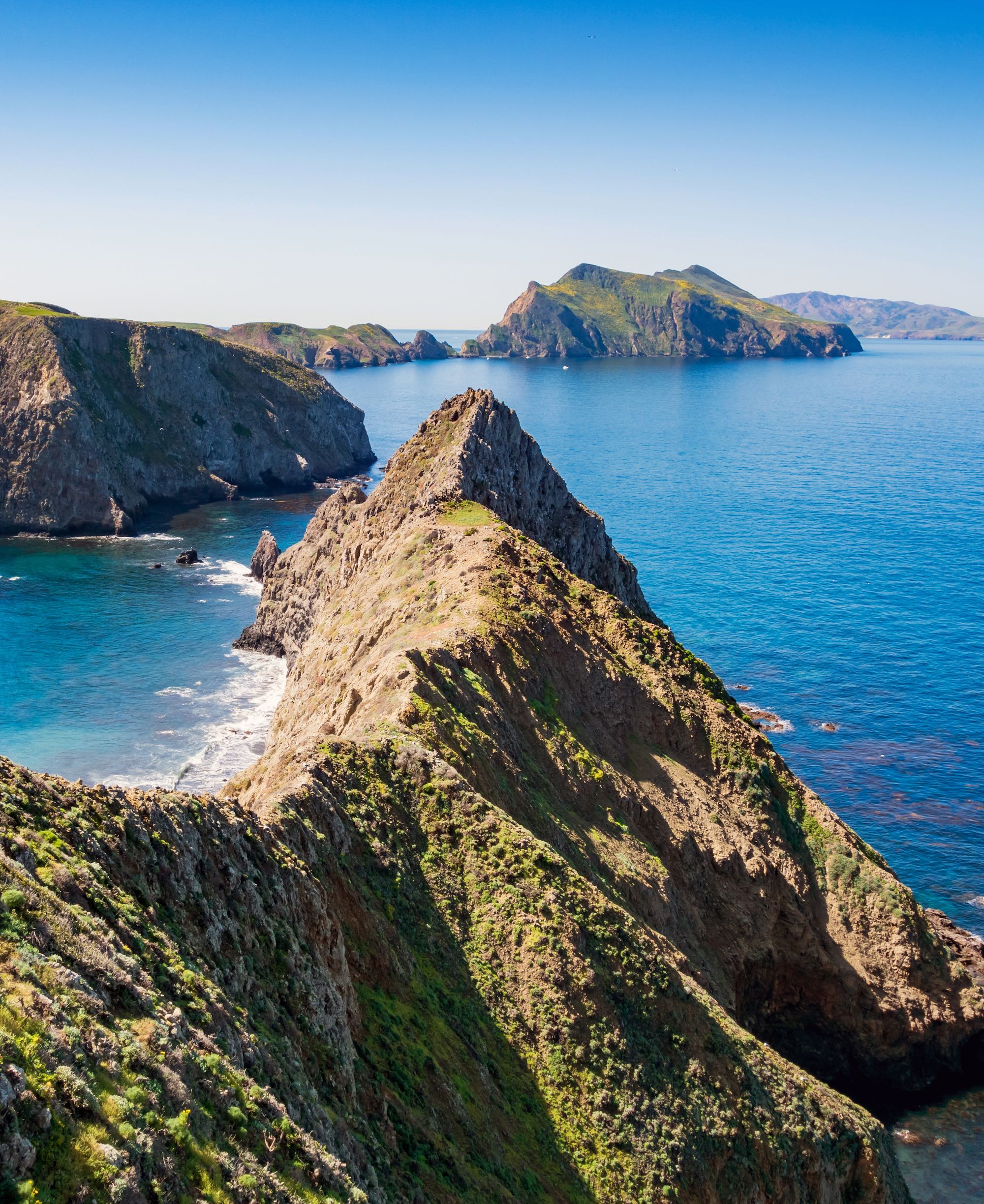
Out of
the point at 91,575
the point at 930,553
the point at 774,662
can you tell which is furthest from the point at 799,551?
the point at 91,575

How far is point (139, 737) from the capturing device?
83875 millimetres

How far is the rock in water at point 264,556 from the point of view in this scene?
12219cm

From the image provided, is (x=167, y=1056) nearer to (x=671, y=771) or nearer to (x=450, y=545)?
(x=671, y=771)

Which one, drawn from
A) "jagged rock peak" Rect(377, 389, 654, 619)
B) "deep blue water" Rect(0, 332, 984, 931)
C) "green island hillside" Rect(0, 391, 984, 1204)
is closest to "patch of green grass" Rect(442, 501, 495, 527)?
"green island hillside" Rect(0, 391, 984, 1204)

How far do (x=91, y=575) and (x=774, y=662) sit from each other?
289 ft

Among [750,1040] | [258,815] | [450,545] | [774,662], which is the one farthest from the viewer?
[774,662]

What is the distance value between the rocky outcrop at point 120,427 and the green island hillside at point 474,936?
315 feet

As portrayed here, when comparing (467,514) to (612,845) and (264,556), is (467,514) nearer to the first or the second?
(612,845)

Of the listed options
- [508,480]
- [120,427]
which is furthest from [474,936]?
[120,427]

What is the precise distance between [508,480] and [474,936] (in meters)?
45.9

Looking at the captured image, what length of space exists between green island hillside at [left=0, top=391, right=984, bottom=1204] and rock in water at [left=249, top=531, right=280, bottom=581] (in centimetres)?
4496

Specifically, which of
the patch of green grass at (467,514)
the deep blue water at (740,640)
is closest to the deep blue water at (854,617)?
the deep blue water at (740,640)

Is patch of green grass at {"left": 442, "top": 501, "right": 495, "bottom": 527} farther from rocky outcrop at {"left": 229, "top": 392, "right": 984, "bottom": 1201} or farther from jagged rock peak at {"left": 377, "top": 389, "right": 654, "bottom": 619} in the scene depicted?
jagged rock peak at {"left": 377, "top": 389, "right": 654, "bottom": 619}

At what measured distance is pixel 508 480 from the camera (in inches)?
3049
